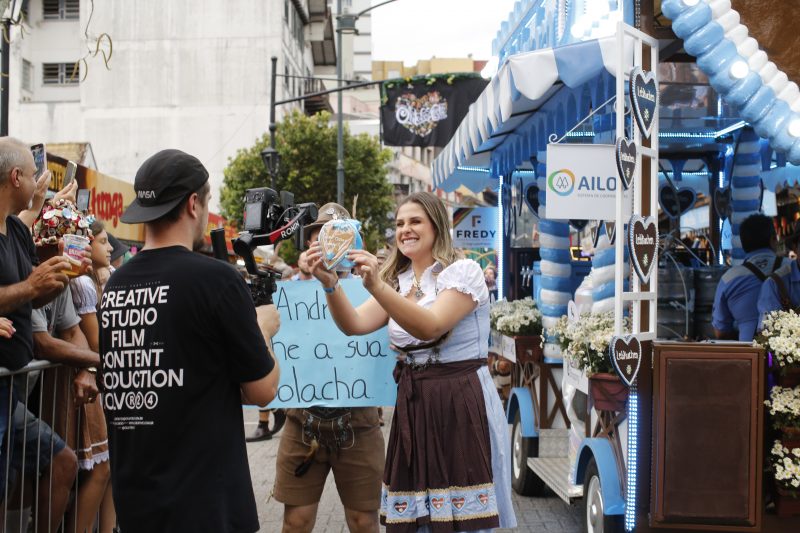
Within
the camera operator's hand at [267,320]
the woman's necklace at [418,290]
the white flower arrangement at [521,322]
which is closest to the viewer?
the camera operator's hand at [267,320]

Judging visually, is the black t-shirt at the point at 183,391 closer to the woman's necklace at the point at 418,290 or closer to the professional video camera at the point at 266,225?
the professional video camera at the point at 266,225

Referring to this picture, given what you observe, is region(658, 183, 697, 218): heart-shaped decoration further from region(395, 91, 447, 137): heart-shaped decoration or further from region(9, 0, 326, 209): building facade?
region(9, 0, 326, 209): building facade

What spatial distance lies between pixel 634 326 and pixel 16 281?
3.15 metres

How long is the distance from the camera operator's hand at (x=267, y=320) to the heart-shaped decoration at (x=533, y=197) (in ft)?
21.6

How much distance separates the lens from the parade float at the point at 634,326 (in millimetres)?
4574

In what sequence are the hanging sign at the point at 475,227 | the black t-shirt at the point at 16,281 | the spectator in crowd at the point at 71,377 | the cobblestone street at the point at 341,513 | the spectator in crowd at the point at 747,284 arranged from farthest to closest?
the hanging sign at the point at 475,227
the spectator in crowd at the point at 747,284
the cobblestone street at the point at 341,513
the spectator in crowd at the point at 71,377
the black t-shirt at the point at 16,281

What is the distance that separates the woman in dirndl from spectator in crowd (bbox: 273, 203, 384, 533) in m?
0.48

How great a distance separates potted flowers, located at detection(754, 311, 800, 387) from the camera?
4.54 m

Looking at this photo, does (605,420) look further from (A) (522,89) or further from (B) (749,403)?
(A) (522,89)

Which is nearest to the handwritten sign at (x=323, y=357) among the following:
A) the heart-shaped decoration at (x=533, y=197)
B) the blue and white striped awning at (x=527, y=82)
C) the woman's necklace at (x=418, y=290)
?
the woman's necklace at (x=418, y=290)

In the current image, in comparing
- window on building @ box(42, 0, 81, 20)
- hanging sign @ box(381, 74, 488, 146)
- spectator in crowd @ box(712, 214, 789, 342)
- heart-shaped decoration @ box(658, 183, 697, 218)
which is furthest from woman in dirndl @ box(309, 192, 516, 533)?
window on building @ box(42, 0, 81, 20)

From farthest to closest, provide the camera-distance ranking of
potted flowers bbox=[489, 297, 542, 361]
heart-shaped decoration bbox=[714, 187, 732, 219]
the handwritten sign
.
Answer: heart-shaped decoration bbox=[714, 187, 732, 219] → potted flowers bbox=[489, 297, 542, 361] → the handwritten sign

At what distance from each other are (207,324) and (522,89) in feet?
11.8

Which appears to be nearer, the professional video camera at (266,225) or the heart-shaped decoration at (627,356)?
the professional video camera at (266,225)
